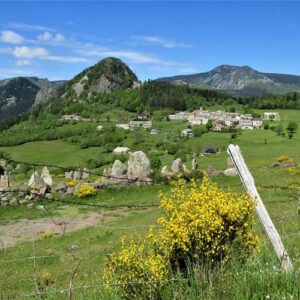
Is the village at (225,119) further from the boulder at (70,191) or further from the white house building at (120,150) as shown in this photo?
the boulder at (70,191)

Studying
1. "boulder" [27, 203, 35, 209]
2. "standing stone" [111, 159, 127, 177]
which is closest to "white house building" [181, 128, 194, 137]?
"standing stone" [111, 159, 127, 177]

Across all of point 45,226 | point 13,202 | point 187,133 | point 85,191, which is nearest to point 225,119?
point 187,133

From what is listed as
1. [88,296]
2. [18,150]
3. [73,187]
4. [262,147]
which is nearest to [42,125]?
[18,150]

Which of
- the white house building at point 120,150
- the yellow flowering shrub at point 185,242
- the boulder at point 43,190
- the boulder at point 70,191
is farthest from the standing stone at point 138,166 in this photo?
the white house building at point 120,150

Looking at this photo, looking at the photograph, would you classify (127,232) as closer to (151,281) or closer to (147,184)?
(147,184)

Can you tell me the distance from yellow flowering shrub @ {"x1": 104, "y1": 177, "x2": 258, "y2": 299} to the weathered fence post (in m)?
0.25

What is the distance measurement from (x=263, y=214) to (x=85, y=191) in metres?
20.9

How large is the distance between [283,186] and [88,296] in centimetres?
2021

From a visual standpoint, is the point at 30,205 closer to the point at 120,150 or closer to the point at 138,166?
the point at 138,166

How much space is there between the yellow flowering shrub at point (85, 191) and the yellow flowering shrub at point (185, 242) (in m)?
20.5

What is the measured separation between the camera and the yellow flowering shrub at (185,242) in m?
5.89

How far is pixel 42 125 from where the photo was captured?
193m

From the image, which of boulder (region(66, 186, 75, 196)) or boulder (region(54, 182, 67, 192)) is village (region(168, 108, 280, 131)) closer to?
boulder (region(54, 182, 67, 192))

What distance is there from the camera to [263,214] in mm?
6949
